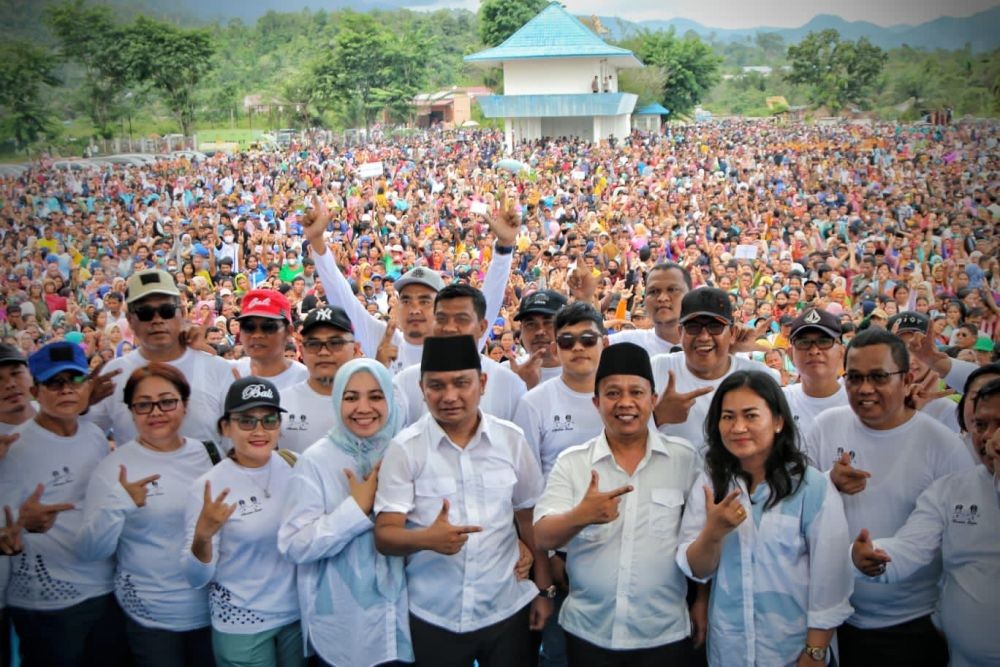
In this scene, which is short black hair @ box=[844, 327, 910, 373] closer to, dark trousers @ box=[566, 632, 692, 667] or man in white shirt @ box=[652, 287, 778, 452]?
man in white shirt @ box=[652, 287, 778, 452]

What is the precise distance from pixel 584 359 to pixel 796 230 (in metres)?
12.0

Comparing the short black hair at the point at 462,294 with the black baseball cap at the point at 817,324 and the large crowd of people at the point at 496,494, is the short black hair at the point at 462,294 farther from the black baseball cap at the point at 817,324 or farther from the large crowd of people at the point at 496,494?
the black baseball cap at the point at 817,324

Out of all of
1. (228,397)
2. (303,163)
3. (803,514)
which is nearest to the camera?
(803,514)

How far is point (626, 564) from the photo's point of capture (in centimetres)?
256

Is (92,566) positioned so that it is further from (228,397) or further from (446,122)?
(446,122)

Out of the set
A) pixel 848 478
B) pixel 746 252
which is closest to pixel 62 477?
pixel 848 478

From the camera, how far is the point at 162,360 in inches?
140

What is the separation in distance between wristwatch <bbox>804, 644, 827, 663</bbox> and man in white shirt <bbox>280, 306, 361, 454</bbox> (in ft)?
5.97

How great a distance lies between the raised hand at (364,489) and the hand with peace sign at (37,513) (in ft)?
3.36

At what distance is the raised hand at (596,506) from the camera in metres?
2.38

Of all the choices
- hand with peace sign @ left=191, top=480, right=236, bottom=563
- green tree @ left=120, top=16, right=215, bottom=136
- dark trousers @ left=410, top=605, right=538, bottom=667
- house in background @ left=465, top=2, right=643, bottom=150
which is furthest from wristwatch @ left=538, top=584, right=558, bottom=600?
house in background @ left=465, top=2, right=643, bottom=150

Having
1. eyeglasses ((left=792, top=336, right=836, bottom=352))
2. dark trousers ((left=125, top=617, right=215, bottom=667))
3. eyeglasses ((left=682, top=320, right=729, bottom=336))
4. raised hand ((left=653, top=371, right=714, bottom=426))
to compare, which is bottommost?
dark trousers ((left=125, top=617, right=215, bottom=667))

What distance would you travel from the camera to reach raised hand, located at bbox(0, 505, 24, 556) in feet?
9.12

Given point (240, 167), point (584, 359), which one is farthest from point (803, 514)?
point (240, 167)
